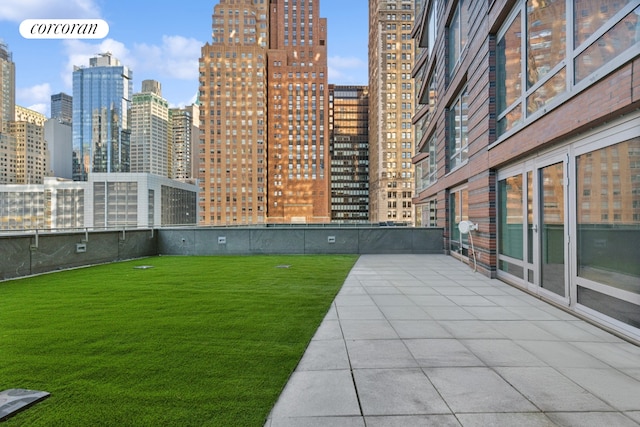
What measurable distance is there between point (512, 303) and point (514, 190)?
3.23 m

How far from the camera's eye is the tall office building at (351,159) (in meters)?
153

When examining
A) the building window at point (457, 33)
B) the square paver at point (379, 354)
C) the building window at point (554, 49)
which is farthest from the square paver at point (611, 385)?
the building window at point (457, 33)

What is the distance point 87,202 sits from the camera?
369ft

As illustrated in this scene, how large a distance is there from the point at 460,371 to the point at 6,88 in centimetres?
19611

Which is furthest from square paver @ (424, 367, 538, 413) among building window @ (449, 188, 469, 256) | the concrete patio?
building window @ (449, 188, 469, 256)

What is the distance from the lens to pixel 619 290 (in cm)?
495

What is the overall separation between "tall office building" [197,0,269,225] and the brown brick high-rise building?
0.33 metres

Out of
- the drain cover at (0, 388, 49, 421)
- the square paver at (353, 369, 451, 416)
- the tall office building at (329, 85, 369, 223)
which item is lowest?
the square paver at (353, 369, 451, 416)

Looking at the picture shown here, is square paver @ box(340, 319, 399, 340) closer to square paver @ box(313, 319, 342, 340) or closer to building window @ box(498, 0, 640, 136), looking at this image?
square paver @ box(313, 319, 342, 340)

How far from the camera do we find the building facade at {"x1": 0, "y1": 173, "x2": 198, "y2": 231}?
363 ft

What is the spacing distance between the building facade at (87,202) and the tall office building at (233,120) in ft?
56.3

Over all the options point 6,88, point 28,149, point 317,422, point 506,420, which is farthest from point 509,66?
point 28,149

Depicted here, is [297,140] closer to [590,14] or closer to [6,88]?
[6,88]

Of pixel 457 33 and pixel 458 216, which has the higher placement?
pixel 457 33
